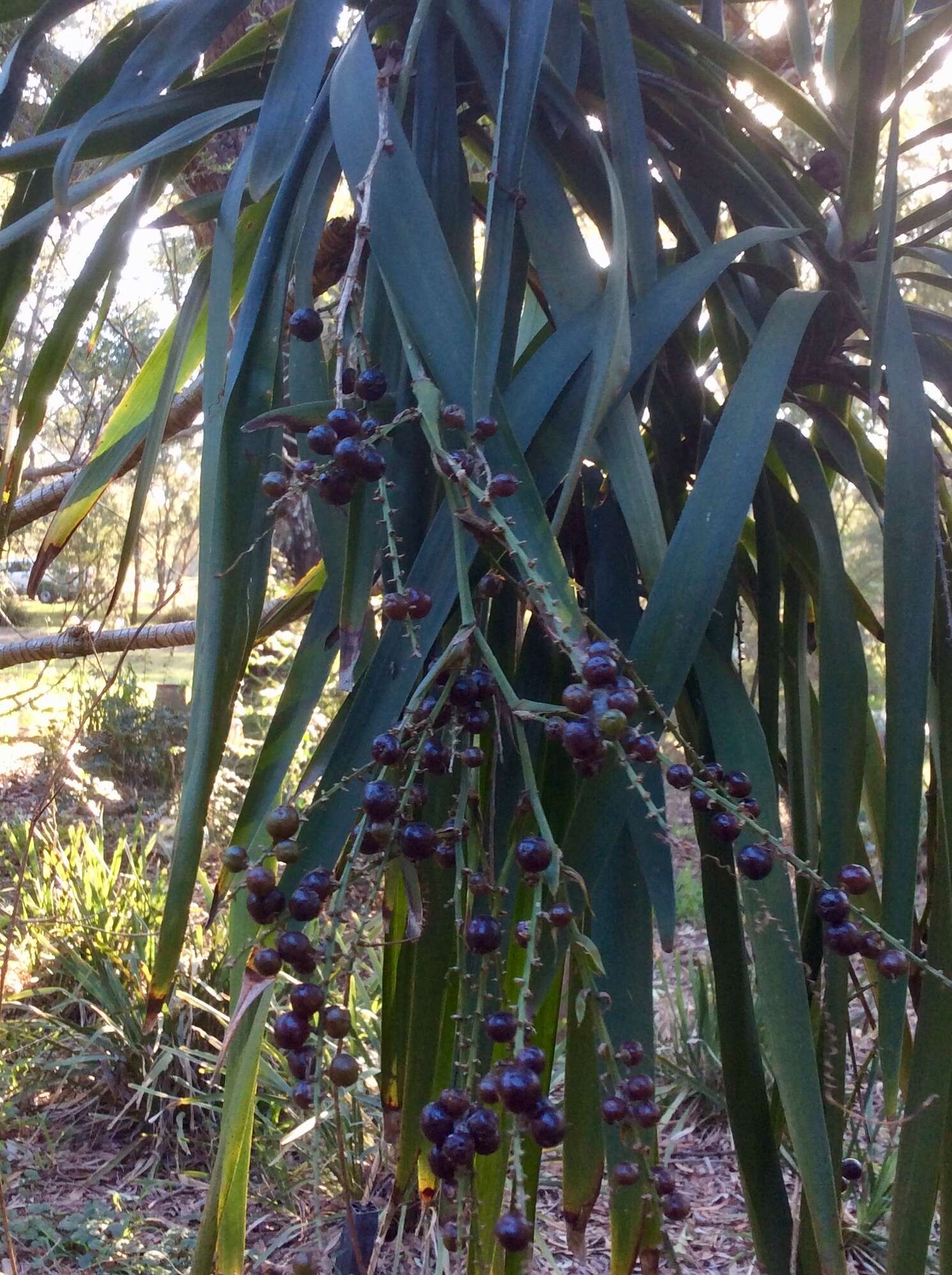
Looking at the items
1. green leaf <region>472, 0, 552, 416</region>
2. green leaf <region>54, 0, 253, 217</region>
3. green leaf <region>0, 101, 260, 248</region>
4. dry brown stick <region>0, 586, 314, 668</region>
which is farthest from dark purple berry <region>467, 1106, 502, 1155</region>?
dry brown stick <region>0, 586, 314, 668</region>

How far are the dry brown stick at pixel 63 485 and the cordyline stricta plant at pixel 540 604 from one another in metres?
0.34

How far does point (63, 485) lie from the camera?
1.15 metres

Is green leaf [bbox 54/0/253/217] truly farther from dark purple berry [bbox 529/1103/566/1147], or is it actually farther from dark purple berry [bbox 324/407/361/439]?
dark purple berry [bbox 529/1103/566/1147]

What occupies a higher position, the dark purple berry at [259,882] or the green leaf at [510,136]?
the green leaf at [510,136]

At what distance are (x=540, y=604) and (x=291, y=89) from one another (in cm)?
41

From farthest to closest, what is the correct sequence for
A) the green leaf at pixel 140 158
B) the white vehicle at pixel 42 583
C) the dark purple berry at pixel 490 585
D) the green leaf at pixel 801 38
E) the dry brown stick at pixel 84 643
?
the white vehicle at pixel 42 583, the dry brown stick at pixel 84 643, the green leaf at pixel 801 38, the green leaf at pixel 140 158, the dark purple berry at pixel 490 585

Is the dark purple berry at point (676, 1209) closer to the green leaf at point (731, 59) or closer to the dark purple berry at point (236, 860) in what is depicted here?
the dark purple berry at point (236, 860)

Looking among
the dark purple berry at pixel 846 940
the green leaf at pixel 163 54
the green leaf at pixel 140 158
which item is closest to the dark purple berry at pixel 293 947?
the dark purple berry at pixel 846 940

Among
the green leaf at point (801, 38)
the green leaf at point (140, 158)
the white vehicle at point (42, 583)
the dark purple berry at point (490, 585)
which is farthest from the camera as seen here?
the white vehicle at point (42, 583)

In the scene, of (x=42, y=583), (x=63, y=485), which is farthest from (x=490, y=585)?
(x=42, y=583)

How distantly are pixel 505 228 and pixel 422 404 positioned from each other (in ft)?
0.53

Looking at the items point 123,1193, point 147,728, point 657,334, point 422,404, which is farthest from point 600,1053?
point 147,728

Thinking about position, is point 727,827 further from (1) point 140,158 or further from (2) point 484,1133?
(1) point 140,158

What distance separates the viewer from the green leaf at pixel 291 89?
56 cm
